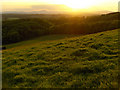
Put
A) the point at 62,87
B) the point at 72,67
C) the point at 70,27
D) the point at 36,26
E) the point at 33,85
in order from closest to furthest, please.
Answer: the point at 62,87, the point at 33,85, the point at 72,67, the point at 70,27, the point at 36,26

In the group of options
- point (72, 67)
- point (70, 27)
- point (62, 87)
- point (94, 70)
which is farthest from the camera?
point (70, 27)

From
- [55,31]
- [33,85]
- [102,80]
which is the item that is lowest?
[33,85]

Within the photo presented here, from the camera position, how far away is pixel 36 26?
470 feet

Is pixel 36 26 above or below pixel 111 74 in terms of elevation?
above

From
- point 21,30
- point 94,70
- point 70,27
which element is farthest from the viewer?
point 21,30

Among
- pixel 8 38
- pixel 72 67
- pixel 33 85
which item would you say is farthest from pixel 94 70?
pixel 8 38

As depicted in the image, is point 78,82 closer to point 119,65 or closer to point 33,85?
point 33,85

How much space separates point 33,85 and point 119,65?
7.29m

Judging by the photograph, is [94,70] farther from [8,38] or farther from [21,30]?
[21,30]

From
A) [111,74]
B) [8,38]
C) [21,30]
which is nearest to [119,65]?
[111,74]

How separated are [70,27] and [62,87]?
9139cm

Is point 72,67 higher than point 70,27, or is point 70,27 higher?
point 70,27

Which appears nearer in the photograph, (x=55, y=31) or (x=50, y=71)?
(x=50, y=71)

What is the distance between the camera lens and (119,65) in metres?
8.80
